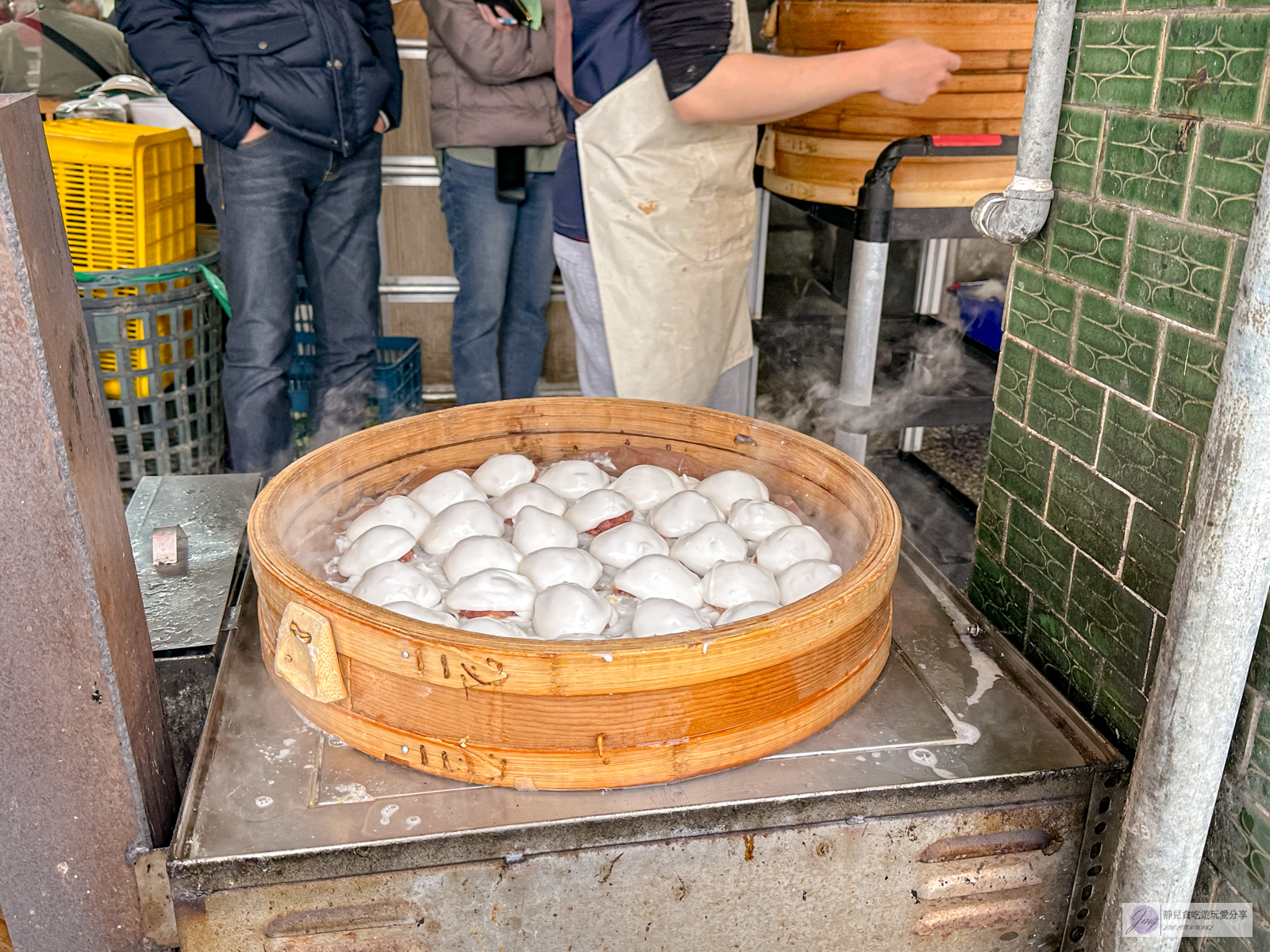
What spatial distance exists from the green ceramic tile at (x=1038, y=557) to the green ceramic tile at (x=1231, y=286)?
47cm

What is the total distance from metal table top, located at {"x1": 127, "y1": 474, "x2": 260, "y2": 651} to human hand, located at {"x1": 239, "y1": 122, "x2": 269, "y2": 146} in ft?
4.16

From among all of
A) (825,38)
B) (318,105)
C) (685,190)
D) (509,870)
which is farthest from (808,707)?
(318,105)

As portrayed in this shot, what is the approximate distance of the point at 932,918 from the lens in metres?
1.46

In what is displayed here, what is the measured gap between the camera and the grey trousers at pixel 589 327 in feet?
8.64

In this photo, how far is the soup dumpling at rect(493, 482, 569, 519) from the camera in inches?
75.2

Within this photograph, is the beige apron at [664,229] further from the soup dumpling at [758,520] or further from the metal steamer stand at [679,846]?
the metal steamer stand at [679,846]

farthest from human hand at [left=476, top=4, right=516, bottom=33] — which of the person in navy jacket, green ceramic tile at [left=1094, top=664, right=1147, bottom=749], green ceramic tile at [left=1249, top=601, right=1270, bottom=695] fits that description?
green ceramic tile at [left=1249, top=601, right=1270, bottom=695]

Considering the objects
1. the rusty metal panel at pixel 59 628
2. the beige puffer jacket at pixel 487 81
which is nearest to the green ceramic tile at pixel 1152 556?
the rusty metal panel at pixel 59 628

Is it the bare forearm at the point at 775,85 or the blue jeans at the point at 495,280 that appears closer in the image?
the bare forearm at the point at 775,85

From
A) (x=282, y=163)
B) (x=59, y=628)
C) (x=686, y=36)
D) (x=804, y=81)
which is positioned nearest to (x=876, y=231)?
(x=804, y=81)

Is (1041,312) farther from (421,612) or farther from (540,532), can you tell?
(421,612)

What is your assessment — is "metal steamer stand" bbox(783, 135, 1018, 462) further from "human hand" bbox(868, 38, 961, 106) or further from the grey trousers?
the grey trousers

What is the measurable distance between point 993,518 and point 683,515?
1.84 feet

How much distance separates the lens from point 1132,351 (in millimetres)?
1430
